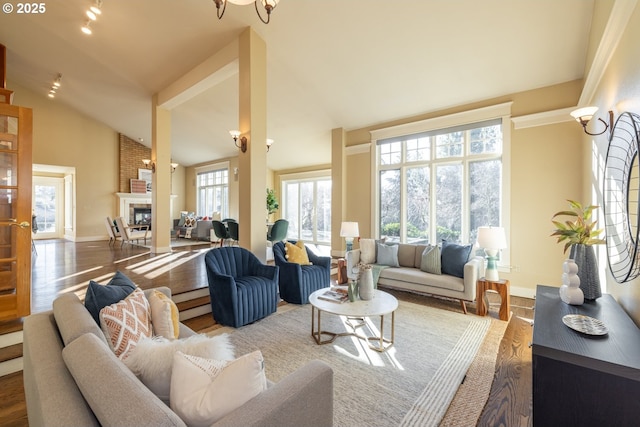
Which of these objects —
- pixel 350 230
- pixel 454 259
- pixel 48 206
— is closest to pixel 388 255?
pixel 350 230

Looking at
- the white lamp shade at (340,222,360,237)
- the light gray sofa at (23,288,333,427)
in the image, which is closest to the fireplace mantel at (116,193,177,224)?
the white lamp shade at (340,222,360,237)

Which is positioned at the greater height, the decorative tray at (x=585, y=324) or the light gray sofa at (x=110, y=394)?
the light gray sofa at (x=110, y=394)

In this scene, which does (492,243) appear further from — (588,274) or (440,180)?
(440,180)

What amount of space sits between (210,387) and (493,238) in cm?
366

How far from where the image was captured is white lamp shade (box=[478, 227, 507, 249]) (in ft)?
11.6

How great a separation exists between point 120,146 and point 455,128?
991 centimetres

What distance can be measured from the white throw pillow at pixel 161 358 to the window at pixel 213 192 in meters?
9.34

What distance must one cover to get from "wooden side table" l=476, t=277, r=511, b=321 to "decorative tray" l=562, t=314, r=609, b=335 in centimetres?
170

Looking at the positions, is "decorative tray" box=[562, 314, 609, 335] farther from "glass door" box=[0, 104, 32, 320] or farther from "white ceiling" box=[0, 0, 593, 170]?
"glass door" box=[0, 104, 32, 320]

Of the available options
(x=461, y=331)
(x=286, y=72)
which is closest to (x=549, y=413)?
(x=461, y=331)

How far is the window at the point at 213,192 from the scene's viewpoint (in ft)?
33.5

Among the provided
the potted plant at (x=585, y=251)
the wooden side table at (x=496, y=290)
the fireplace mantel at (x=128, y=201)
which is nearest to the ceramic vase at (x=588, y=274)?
the potted plant at (x=585, y=251)

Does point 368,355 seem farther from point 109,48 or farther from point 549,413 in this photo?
point 109,48

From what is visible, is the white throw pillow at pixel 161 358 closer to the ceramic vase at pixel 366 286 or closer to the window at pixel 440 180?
the ceramic vase at pixel 366 286
